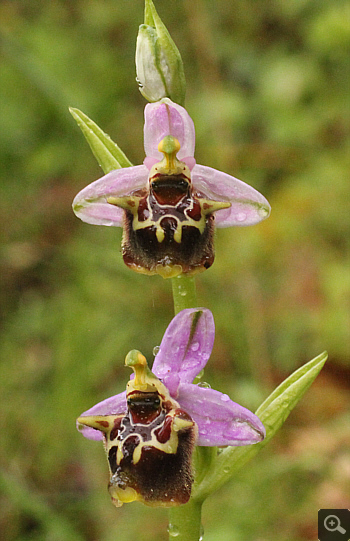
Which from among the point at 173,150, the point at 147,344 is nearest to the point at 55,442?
the point at 147,344

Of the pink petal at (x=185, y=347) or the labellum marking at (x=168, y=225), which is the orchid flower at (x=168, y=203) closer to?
the labellum marking at (x=168, y=225)

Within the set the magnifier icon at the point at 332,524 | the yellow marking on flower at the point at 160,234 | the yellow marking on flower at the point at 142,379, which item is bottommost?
the magnifier icon at the point at 332,524

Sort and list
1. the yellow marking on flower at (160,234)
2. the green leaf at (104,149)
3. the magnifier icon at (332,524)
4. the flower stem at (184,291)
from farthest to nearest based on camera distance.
A: the magnifier icon at (332,524) → the green leaf at (104,149) → the flower stem at (184,291) → the yellow marking on flower at (160,234)

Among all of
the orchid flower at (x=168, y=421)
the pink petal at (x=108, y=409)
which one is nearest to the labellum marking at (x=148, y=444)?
the orchid flower at (x=168, y=421)

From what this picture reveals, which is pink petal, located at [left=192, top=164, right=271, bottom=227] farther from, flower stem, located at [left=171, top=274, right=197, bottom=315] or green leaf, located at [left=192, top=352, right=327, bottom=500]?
green leaf, located at [left=192, top=352, right=327, bottom=500]

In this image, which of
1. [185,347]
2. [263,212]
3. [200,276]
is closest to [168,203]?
[263,212]

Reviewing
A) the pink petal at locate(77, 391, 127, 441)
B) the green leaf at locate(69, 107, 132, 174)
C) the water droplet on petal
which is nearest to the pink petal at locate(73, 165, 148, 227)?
the green leaf at locate(69, 107, 132, 174)

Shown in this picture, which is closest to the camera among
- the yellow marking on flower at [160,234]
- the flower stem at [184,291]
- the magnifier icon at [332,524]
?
the yellow marking on flower at [160,234]
